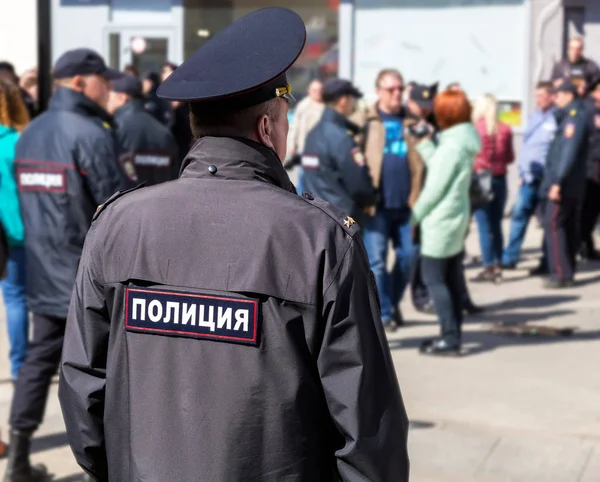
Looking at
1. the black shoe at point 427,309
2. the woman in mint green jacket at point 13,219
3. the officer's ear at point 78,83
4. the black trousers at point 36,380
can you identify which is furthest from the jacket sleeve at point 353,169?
the black trousers at point 36,380

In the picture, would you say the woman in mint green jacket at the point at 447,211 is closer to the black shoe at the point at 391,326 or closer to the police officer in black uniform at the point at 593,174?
the black shoe at the point at 391,326

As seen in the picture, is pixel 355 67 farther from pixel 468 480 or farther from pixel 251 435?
pixel 251 435

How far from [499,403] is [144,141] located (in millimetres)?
3186

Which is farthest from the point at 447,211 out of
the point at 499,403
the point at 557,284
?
the point at 557,284

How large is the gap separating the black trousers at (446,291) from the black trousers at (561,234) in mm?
3033

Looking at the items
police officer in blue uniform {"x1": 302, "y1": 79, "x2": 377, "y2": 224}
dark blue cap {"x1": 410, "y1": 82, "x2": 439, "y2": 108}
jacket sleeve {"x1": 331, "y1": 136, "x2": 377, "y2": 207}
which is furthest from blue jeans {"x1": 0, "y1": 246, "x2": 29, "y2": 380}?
dark blue cap {"x1": 410, "y1": 82, "x2": 439, "y2": 108}

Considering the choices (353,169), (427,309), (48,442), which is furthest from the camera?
(427,309)

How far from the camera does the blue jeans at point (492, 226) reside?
34.9ft

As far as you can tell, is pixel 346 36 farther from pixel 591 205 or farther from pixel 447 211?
pixel 447 211

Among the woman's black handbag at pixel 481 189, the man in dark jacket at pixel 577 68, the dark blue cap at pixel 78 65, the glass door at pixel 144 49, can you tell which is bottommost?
the woman's black handbag at pixel 481 189

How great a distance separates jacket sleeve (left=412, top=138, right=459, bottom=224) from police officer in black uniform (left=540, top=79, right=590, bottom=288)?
3034 mm

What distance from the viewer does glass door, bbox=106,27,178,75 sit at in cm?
1598

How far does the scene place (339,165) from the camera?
7.88 metres

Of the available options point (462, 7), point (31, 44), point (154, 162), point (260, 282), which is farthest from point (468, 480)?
point (31, 44)
